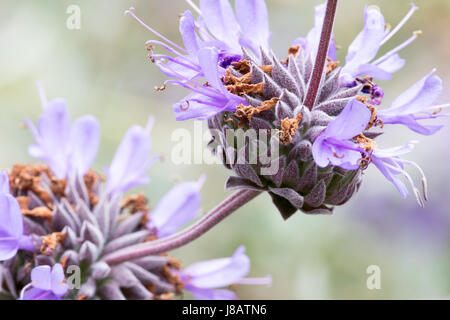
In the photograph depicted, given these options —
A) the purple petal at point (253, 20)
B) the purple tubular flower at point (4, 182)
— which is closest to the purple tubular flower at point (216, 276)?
the purple tubular flower at point (4, 182)

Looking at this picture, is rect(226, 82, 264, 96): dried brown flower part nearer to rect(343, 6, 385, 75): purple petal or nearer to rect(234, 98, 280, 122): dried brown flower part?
rect(234, 98, 280, 122): dried brown flower part

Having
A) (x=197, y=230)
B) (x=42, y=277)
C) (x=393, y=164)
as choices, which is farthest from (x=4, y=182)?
(x=393, y=164)

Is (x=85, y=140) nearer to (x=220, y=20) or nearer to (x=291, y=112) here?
(x=220, y=20)

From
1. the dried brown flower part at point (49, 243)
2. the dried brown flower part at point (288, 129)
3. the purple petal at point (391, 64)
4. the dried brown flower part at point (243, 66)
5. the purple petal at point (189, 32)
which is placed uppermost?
the purple petal at point (189, 32)

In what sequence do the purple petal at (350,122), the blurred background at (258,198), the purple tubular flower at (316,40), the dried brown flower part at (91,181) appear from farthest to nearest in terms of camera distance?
1. the blurred background at (258,198)
2. the dried brown flower part at (91,181)
3. the purple tubular flower at (316,40)
4. the purple petal at (350,122)

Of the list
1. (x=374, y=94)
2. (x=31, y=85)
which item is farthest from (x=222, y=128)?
(x=31, y=85)

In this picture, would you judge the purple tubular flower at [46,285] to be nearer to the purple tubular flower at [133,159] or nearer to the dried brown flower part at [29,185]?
the dried brown flower part at [29,185]

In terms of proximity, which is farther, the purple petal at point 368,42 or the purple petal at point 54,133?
the purple petal at point 54,133
